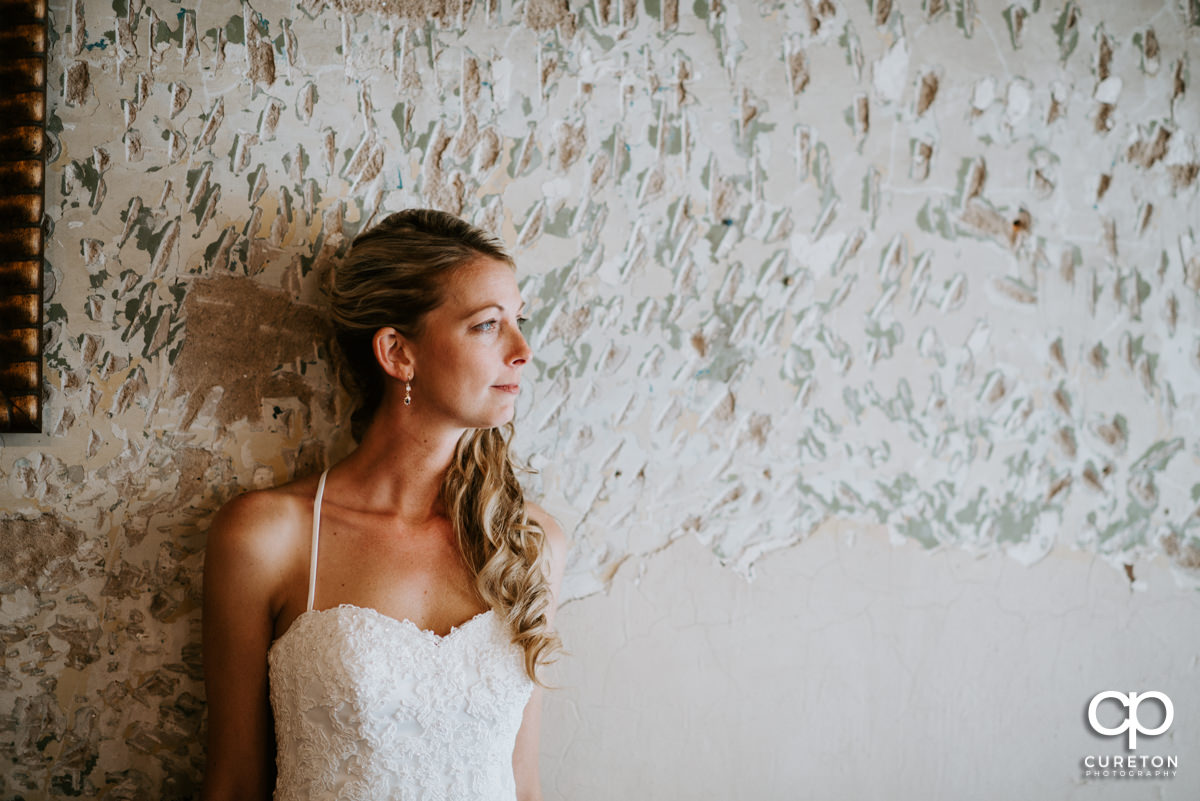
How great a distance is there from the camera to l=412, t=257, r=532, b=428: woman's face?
1410mm

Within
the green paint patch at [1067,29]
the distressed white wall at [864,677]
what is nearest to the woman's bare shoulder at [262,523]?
the distressed white wall at [864,677]

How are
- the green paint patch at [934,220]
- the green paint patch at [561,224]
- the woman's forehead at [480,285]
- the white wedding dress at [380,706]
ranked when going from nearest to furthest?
the white wedding dress at [380,706]
the woman's forehead at [480,285]
the green paint patch at [561,224]
the green paint patch at [934,220]

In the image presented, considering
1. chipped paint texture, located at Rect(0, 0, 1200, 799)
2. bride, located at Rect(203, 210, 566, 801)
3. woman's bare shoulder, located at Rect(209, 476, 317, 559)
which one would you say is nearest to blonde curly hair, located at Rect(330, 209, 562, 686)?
bride, located at Rect(203, 210, 566, 801)

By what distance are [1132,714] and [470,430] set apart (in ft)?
5.74

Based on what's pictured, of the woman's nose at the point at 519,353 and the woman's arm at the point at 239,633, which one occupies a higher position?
the woman's nose at the point at 519,353

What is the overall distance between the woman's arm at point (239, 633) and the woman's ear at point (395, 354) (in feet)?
1.08

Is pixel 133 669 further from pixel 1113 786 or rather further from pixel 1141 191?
pixel 1141 191

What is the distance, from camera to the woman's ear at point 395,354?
1.43 m

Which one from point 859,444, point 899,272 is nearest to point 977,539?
point 859,444

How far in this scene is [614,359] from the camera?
5.57 feet

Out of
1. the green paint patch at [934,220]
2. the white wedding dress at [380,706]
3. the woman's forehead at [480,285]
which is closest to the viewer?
the white wedding dress at [380,706]

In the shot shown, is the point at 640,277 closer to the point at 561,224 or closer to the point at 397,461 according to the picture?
the point at 561,224

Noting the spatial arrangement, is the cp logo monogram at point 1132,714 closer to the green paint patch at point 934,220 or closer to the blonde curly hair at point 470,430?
the green paint patch at point 934,220

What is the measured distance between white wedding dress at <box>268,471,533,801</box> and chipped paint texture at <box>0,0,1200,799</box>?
1.08 ft
